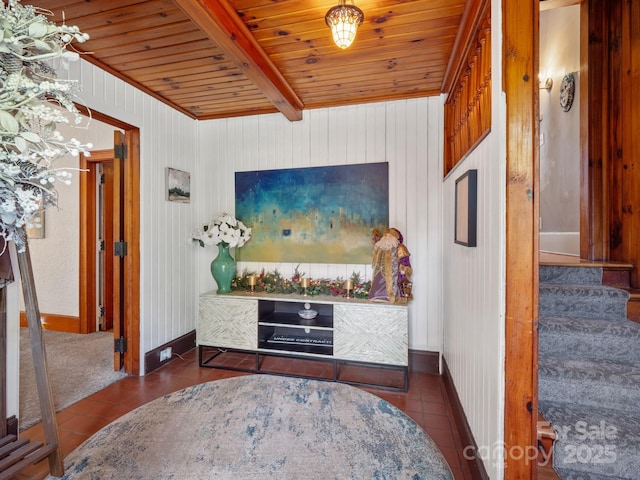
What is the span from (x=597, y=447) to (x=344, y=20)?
2.40m

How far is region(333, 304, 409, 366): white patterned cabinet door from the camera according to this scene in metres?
2.49

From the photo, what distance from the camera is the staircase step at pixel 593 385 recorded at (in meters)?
1.51

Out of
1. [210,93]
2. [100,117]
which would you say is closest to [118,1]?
[100,117]

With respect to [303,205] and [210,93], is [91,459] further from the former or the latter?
[210,93]

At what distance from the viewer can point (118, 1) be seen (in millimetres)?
1713

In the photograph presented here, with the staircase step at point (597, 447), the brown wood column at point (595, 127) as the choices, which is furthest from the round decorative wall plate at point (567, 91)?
the staircase step at point (597, 447)

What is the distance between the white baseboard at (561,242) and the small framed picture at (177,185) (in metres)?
3.98

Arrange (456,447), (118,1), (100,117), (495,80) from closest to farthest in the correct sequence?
(495,80) → (118,1) → (456,447) → (100,117)

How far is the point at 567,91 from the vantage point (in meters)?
2.84

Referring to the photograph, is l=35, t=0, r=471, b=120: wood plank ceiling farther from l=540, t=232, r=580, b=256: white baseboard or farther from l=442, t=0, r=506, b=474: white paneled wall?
l=540, t=232, r=580, b=256: white baseboard

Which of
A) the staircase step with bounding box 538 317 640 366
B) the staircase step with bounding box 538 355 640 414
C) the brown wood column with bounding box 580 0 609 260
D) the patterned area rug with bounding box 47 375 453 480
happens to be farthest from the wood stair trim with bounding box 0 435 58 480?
the brown wood column with bounding box 580 0 609 260

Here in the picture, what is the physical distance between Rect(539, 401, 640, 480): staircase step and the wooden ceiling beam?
9.03 feet

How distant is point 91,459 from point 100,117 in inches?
100

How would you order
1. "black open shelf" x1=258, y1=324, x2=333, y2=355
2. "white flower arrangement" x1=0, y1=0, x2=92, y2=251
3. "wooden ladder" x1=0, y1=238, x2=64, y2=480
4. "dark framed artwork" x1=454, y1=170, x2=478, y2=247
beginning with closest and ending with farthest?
1. "white flower arrangement" x1=0, y1=0, x2=92, y2=251
2. "wooden ladder" x1=0, y1=238, x2=64, y2=480
3. "dark framed artwork" x1=454, y1=170, x2=478, y2=247
4. "black open shelf" x1=258, y1=324, x2=333, y2=355
